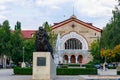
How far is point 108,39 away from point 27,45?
133 ft

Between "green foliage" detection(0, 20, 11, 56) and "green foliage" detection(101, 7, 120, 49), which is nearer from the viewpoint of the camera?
"green foliage" detection(101, 7, 120, 49)

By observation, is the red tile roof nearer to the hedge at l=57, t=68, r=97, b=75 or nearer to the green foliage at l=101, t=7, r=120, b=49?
the green foliage at l=101, t=7, r=120, b=49

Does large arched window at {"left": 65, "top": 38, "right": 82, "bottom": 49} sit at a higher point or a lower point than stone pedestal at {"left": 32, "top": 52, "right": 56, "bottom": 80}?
higher

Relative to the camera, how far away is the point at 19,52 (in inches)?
3553

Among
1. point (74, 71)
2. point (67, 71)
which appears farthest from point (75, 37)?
point (67, 71)

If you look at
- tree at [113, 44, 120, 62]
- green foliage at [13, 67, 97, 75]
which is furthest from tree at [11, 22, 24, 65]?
green foliage at [13, 67, 97, 75]

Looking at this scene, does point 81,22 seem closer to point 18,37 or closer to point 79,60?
point 79,60

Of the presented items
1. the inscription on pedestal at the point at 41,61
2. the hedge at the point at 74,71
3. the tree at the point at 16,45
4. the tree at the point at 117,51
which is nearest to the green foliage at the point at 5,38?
the tree at the point at 16,45

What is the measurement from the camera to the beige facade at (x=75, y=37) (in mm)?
114562

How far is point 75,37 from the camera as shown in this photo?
115500mm

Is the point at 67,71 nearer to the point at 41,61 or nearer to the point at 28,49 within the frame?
the point at 41,61

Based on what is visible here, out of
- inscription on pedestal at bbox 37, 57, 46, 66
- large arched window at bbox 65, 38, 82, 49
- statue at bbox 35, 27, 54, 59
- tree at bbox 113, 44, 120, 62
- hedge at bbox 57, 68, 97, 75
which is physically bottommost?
hedge at bbox 57, 68, 97, 75

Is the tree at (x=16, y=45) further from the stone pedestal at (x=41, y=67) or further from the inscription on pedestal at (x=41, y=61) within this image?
the inscription on pedestal at (x=41, y=61)

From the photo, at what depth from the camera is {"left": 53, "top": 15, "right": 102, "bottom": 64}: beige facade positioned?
376 feet
